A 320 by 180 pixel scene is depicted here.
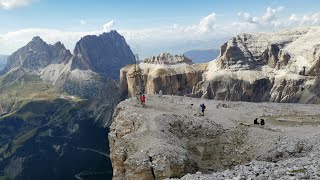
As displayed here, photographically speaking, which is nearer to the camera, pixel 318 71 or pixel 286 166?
pixel 286 166

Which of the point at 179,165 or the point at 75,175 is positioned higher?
the point at 179,165

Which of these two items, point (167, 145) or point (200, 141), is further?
point (200, 141)

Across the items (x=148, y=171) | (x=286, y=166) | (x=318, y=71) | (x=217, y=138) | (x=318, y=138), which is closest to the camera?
(x=286, y=166)

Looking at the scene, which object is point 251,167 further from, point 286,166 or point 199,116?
point 199,116

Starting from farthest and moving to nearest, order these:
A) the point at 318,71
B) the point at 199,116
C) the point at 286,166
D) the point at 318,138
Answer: the point at 318,71 → the point at 199,116 → the point at 318,138 → the point at 286,166

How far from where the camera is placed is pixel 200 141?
53.2 m

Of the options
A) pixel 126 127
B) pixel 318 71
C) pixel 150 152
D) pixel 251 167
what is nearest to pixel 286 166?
pixel 251 167

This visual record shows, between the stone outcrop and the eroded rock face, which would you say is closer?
the eroded rock face

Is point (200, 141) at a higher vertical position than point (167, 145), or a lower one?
lower

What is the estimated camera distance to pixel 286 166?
3092 cm

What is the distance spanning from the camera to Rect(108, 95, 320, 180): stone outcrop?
42.1m

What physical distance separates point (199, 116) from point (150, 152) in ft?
68.5

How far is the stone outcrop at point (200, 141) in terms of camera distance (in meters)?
42.1

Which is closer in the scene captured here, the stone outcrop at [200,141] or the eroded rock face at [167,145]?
the eroded rock face at [167,145]
